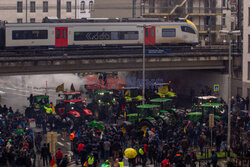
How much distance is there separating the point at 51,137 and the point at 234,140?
11.5 m

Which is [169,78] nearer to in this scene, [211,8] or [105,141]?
[211,8]

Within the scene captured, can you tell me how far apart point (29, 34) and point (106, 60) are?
332 inches

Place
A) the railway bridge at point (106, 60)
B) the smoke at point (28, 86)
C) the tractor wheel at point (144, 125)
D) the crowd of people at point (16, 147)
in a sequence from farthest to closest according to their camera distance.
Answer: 1. the smoke at point (28, 86)
2. the railway bridge at point (106, 60)
3. the tractor wheel at point (144, 125)
4. the crowd of people at point (16, 147)

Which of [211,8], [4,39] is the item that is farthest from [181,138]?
[211,8]

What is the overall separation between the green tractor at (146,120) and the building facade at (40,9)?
60.9 m

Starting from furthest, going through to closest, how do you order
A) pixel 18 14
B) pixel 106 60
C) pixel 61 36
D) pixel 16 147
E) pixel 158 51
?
pixel 18 14, pixel 61 36, pixel 158 51, pixel 106 60, pixel 16 147

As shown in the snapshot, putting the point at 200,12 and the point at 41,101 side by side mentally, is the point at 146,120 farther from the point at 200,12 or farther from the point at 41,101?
the point at 200,12

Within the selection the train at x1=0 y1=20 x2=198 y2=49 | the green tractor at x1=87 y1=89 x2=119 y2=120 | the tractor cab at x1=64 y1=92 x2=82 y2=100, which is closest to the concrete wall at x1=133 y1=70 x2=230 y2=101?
the train at x1=0 y1=20 x2=198 y2=49

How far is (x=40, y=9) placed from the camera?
89.8 meters

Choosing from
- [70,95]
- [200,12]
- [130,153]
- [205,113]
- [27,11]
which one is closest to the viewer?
[130,153]

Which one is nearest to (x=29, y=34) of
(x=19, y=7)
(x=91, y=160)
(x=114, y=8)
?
(x=91, y=160)

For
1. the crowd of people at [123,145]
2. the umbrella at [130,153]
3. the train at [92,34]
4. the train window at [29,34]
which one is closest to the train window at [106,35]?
the train at [92,34]

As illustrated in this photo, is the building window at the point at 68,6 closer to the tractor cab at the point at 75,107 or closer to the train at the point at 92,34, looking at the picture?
the train at the point at 92,34

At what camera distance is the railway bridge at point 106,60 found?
144 feet
